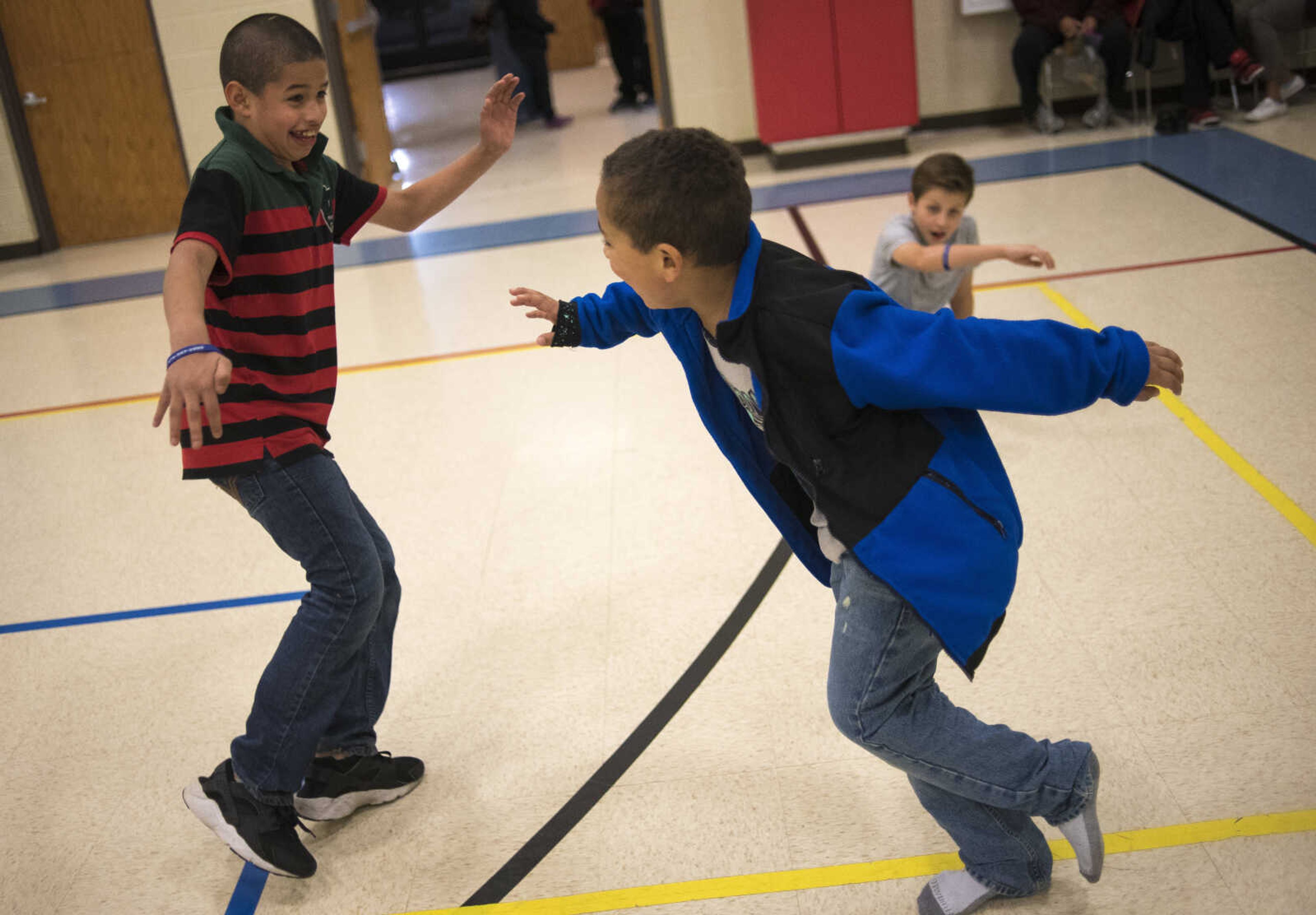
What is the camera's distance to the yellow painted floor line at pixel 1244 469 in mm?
2689

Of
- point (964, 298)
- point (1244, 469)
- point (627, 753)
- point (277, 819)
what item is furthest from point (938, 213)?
point (277, 819)

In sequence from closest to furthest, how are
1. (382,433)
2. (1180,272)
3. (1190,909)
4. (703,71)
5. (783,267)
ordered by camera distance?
(783,267)
(1190,909)
(382,433)
(1180,272)
(703,71)

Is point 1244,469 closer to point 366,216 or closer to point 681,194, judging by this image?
point 681,194

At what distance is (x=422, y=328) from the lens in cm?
507

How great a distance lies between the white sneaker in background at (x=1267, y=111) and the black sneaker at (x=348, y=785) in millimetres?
6585

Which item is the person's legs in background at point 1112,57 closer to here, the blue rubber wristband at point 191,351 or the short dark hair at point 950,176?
the short dark hair at point 950,176

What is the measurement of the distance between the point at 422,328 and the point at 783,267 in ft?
12.5

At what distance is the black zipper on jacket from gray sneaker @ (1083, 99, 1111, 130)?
648 centimetres

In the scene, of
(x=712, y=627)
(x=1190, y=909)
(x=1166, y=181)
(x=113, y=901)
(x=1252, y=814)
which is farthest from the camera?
(x=1166, y=181)

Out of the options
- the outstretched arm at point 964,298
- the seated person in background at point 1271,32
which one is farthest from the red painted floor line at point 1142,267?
the seated person in background at point 1271,32

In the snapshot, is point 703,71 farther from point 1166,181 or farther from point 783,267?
point 783,267

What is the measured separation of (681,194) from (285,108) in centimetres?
75

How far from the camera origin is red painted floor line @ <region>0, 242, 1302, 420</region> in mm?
4512

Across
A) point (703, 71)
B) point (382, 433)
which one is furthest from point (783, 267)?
point (703, 71)
